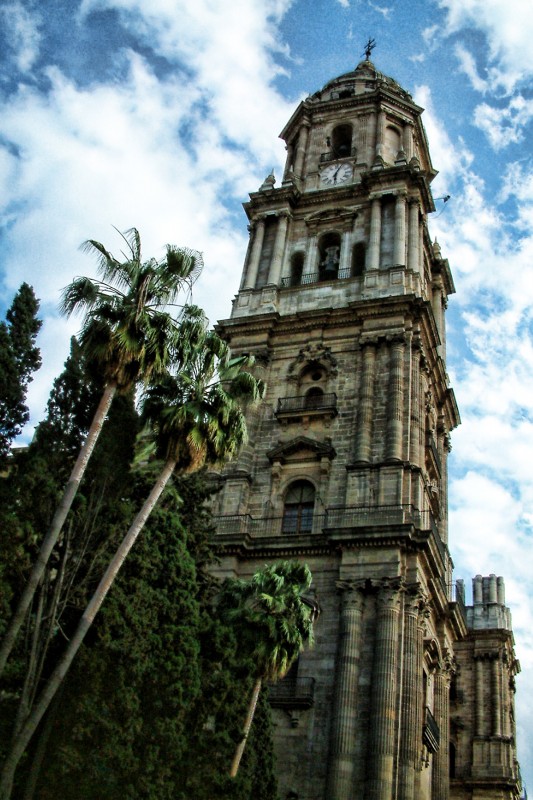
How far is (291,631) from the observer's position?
21266 mm

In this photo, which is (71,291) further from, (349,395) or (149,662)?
(349,395)

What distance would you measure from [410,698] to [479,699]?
64.3ft

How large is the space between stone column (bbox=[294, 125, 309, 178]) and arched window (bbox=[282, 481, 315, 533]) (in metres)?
18.0

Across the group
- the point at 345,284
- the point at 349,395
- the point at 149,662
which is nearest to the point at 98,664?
the point at 149,662

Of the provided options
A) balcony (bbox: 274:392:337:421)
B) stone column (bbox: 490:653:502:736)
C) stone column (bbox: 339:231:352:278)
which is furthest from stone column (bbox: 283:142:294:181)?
stone column (bbox: 490:653:502:736)

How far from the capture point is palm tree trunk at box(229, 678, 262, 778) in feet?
67.1

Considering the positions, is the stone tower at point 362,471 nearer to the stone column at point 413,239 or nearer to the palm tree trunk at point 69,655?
the stone column at point 413,239

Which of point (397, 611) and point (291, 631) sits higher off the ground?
point (397, 611)

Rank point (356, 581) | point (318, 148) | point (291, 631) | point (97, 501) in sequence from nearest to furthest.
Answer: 1. point (97, 501)
2. point (291, 631)
3. point (356, 581)
4. point (318, 148)

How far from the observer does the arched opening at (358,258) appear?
38156 mm

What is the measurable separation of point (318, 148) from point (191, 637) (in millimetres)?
30619

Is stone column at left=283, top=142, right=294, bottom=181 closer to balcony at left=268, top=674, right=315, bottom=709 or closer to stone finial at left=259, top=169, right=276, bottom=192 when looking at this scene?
stone finial at left=259, top=169, right=276, bottom=192

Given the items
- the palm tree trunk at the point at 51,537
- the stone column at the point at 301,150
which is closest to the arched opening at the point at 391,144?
the stone column at the point at 301,150

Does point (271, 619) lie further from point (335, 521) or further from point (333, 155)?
point (333, 155)
